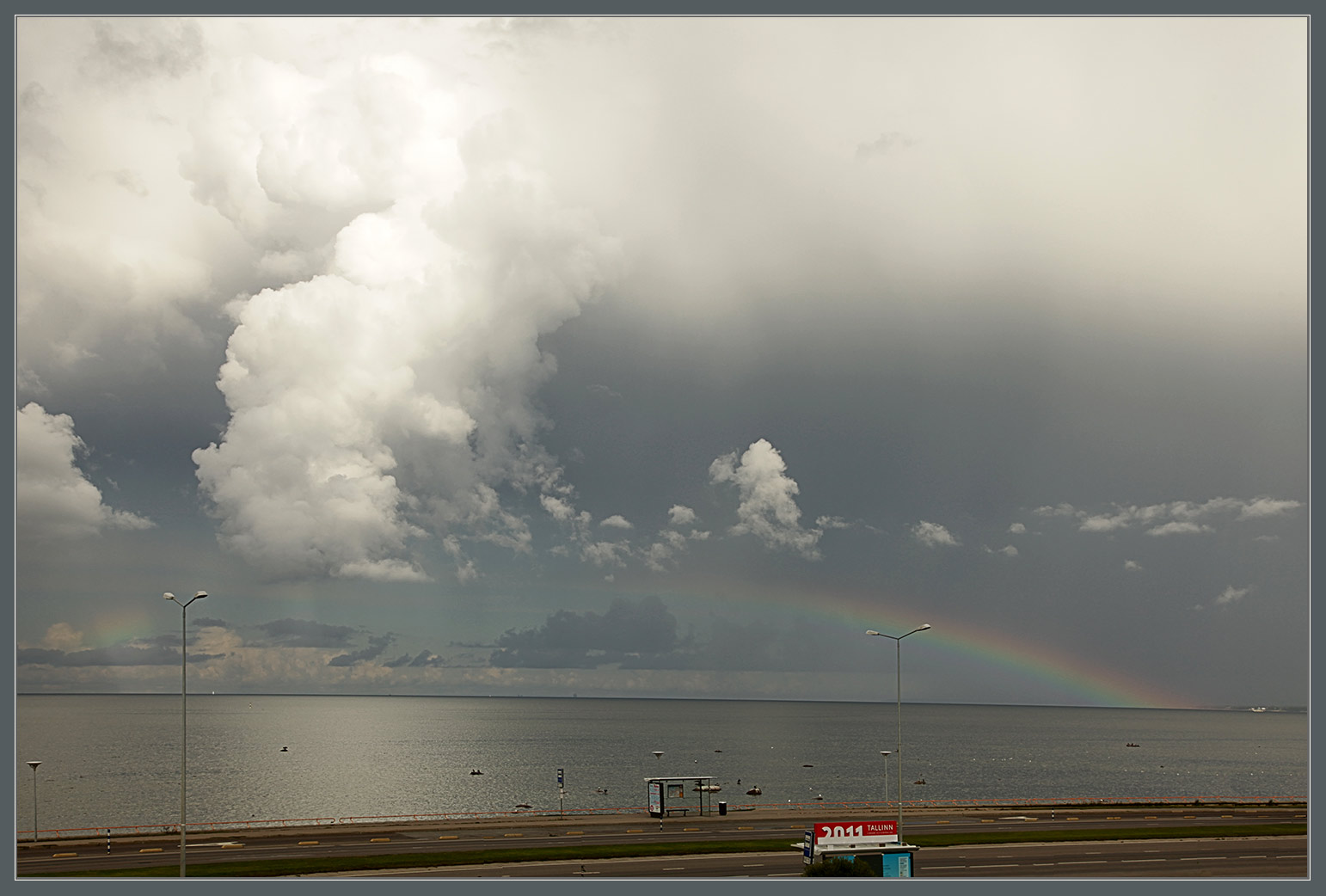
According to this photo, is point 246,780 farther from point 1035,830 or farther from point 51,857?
point 1035,830

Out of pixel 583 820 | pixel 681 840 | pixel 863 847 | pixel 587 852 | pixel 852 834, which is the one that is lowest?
pixel 583 820

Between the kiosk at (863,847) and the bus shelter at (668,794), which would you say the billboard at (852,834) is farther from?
the bus shelter at (668,794)

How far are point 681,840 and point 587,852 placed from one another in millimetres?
7904

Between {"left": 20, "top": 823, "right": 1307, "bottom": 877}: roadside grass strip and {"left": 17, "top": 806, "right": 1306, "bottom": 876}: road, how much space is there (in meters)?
1.33

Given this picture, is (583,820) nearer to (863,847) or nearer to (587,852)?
(587,852)

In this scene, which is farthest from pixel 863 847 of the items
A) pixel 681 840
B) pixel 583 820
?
pixel 583 820

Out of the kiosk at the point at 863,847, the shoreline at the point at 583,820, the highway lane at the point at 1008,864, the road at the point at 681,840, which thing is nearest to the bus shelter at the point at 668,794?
the shoreline at the point at 583,820

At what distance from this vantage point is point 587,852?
56.8 m

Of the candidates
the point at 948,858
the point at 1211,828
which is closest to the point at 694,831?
the point at 948,858

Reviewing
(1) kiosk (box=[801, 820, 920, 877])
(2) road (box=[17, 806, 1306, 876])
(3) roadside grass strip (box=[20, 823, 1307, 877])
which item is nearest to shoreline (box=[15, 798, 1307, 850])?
(2) road (box=[17, 806, 1306, 876])

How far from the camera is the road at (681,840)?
53031 millimetres

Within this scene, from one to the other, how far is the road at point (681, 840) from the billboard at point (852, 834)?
148 inches

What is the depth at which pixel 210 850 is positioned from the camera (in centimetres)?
5925

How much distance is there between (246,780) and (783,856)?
127m
